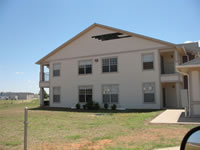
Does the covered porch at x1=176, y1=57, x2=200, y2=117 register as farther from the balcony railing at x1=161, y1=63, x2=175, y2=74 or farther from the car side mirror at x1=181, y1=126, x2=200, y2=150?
the car side mirror at x1=181, y1=126, x2=200, y2=150

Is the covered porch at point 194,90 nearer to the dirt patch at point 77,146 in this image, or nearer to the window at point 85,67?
the dirt patch at point 77,146

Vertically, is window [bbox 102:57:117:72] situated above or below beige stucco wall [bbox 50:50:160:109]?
above

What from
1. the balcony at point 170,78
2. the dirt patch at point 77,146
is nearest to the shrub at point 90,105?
the balcony at point 170,78

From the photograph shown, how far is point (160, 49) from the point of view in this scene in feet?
60.5

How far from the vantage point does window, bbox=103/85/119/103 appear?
20.3 metres

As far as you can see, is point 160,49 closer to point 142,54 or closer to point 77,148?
point 142,54

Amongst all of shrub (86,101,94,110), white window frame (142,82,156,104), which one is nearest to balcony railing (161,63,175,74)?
white window frame (142,82,156,104)

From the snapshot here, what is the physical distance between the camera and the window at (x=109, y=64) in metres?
20.6

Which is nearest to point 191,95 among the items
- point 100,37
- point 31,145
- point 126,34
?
point 31,145

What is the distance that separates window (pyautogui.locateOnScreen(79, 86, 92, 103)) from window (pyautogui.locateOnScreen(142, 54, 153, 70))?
22.1 feet

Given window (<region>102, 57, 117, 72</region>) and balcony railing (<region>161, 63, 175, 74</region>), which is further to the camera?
window (<region>102, 57, 117, 72</region>)

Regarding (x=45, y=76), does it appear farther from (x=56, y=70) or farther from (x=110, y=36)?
(x=110, y=36)

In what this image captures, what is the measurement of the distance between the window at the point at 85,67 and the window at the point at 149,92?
6.69 m

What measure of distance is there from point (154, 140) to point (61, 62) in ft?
63.5
